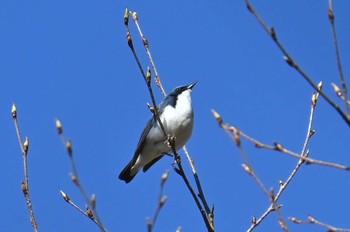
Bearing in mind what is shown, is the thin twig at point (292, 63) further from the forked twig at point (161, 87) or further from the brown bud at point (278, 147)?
the forked twig at point (161, 87)

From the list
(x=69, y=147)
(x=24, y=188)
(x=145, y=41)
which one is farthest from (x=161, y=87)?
(x=69, y=147)

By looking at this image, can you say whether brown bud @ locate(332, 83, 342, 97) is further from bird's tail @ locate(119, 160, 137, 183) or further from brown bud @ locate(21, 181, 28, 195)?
bird's tail @ locate(119, 160, 137, 183)

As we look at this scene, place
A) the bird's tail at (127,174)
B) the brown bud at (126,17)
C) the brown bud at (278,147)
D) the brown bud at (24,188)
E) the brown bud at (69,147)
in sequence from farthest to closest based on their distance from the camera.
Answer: the bird's tail at (127,174)
the brown bud at (126,17)
the brown bud at (24,188)
the brown bud at (278,147)
the brown bud at (69,147)

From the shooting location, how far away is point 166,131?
7.52 m

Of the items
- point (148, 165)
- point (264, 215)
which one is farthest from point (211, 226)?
point (148, 165)

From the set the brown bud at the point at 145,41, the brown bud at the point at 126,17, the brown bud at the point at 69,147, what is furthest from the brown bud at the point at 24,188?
the brown bud at the point at 145,41

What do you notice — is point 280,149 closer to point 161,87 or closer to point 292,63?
point 292,63

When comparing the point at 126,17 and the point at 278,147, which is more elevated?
the point at 126,17

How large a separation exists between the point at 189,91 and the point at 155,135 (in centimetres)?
103

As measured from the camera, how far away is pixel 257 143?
253 centimetres

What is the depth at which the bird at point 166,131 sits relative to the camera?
7555 millimetres

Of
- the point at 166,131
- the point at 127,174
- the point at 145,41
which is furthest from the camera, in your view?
the point at 127,174

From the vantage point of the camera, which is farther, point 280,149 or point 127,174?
point 127,174

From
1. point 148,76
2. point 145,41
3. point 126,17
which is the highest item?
point 145,41
